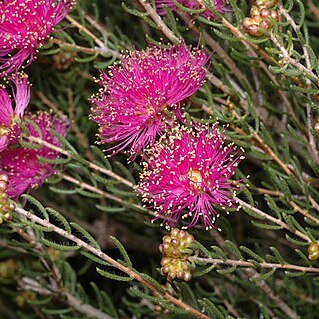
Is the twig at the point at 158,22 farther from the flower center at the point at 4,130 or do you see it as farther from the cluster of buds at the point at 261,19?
the flower center at the point at 4,130

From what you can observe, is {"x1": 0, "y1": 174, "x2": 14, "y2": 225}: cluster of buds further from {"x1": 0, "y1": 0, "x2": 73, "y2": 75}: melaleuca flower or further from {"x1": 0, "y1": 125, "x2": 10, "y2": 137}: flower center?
{"x1": 0, "y1": 0, "x2": 73, "y2": 75}: melaleuca flower

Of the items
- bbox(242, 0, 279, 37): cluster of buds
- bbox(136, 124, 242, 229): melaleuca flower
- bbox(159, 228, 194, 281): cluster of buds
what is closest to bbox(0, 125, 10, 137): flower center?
bbox(136, 124, 242, 229): melaleuca flower

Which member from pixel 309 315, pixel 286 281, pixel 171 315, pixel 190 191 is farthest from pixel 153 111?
pixel 309 315

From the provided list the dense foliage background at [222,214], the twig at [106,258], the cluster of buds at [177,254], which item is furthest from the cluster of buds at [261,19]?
the twig at [106,258]

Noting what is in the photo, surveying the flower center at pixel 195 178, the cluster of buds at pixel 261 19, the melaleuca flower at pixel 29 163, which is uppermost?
the cluster of buds at pixel 261 19

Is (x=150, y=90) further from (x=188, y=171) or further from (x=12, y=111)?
(x=12, y=111)

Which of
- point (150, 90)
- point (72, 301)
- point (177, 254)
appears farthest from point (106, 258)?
point (72, 301)
